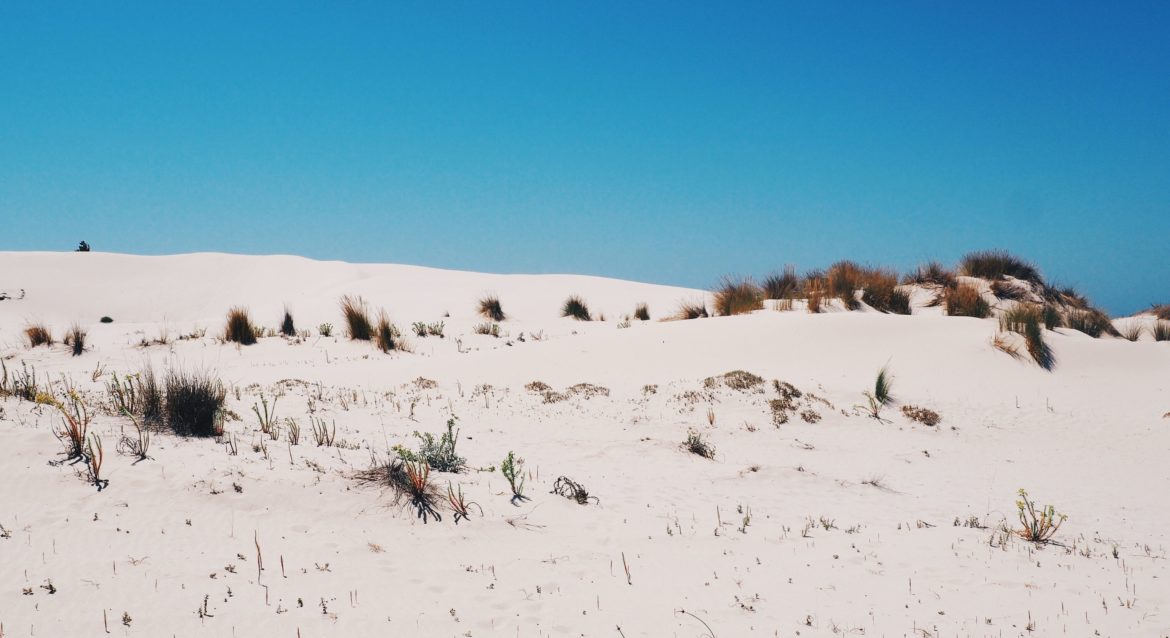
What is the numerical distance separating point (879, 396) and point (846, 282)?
7021 millimetres

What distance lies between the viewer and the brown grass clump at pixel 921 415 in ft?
30.4

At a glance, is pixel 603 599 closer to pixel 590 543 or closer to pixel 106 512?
pixel 590 543

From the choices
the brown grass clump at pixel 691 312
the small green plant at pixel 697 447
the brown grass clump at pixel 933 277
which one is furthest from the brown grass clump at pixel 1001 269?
the small green plant at pixel 697 447

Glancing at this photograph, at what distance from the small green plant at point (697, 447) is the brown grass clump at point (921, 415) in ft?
11.9

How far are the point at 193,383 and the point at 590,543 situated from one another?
13.2 feet

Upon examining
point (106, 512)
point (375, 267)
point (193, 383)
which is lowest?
point (106, 512)

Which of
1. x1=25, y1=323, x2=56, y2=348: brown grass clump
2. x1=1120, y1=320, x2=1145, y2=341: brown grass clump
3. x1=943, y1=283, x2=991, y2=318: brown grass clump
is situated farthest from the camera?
x1=943, y1=283, x2=991, y2=318: brown grass clump

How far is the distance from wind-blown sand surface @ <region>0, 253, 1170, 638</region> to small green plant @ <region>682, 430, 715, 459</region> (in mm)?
297

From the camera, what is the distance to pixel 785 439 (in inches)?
328

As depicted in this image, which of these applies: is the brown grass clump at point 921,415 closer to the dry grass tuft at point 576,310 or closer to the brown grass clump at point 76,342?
the dry grass tuft at point 576,310

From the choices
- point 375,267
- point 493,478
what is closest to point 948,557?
point 493,478

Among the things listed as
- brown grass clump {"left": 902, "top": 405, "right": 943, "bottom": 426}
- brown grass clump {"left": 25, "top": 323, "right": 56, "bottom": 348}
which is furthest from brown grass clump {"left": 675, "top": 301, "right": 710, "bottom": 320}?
brown grass clump {"left": 25, "top": 323, "right": 56, "bottom": 348}

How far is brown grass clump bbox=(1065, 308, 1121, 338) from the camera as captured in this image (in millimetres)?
14945

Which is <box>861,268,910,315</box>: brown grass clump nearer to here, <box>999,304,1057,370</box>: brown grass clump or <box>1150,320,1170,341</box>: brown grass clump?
<box>999,304,1057,370</box>: brown grass clump
